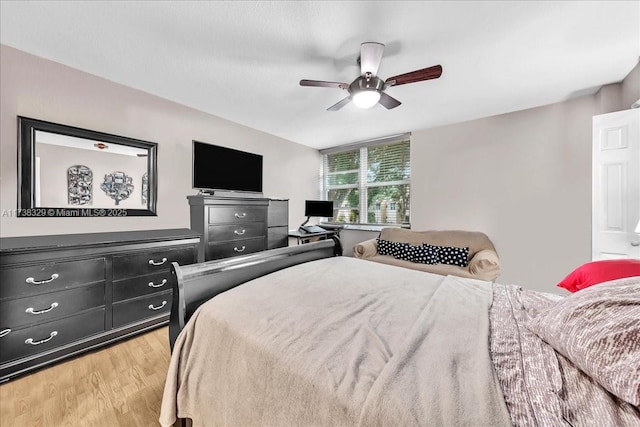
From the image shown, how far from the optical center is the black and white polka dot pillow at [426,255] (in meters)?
3.04

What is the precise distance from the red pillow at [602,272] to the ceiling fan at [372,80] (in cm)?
167

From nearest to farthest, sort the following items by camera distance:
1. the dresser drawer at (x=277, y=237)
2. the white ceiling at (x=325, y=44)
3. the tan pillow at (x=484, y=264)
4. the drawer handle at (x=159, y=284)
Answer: the white ceiling at (x=325, y=44), the drawer handle at (x=159, y=284), the tan pillow at (x=484, y=264), the dresser drawer at (x=277, y=237)

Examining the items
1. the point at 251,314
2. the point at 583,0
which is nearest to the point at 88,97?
the point at 251,314

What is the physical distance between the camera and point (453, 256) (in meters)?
2.98

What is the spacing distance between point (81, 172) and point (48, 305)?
3.90 feet

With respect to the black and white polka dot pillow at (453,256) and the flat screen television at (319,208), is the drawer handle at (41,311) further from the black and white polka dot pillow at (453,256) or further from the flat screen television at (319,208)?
the black and white polka dot pillow at (453,256)

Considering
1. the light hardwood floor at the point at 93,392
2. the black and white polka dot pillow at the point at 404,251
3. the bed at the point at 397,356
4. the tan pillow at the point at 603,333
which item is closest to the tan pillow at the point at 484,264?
the black and white polka dot pillow at the point at 404,251

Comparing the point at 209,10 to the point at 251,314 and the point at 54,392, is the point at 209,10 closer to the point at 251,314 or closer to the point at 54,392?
the point at 251,314

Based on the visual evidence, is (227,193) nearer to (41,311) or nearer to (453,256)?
A: (41,311)

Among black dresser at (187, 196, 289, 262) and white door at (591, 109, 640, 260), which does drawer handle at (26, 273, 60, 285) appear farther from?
white door at (591, 109, 640, 260)

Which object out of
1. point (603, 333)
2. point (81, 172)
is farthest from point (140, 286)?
point (603, 333)

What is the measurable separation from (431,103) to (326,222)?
2.86m

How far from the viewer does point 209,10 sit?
153cm

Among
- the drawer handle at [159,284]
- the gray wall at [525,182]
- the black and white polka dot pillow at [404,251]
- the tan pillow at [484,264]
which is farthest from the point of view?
the black and white polka dot pillow at [404,251]
